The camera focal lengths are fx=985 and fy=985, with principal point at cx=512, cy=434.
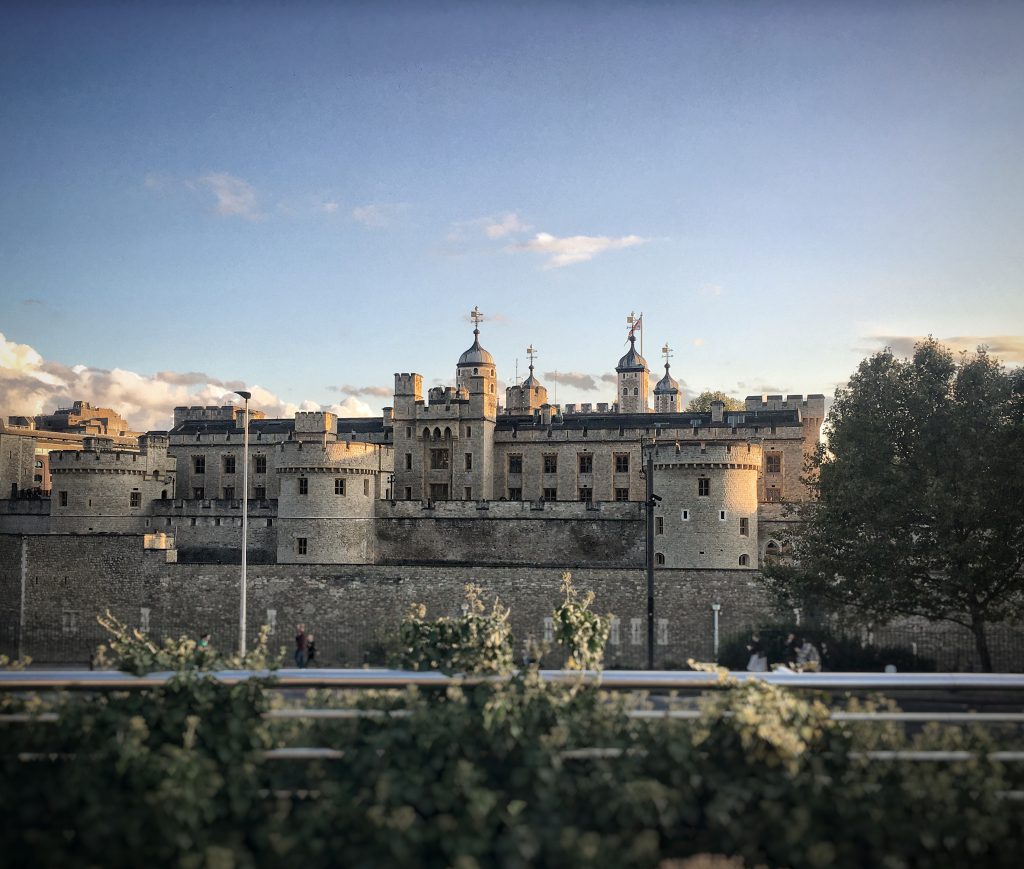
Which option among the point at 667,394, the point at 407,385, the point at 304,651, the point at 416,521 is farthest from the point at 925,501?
the point at 667,394

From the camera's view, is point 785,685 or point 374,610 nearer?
point 785,685

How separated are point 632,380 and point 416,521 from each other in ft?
149

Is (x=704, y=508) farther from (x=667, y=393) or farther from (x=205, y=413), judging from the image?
(x=667, y=393)

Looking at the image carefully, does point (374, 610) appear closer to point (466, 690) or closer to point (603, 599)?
point (603, 599)

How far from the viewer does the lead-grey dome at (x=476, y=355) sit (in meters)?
67.1

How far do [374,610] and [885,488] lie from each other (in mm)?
19149

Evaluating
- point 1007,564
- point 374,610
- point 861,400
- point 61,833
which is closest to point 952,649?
point 1007,564

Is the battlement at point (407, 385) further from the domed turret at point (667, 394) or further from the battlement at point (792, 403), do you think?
the domed turret at point (667, 394)

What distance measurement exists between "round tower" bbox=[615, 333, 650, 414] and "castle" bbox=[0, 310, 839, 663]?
29.9 meters

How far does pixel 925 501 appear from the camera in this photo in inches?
1072

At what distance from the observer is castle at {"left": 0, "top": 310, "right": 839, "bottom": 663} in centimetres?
3616

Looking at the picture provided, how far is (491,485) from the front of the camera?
51.7 meters

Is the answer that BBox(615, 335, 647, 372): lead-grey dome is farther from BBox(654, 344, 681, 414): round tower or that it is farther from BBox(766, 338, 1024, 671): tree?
BBox(766, 338, 1024, 671): tree

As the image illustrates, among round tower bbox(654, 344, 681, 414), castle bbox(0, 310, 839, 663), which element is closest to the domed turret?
round tower bbox(654, 344, 681, 414)
